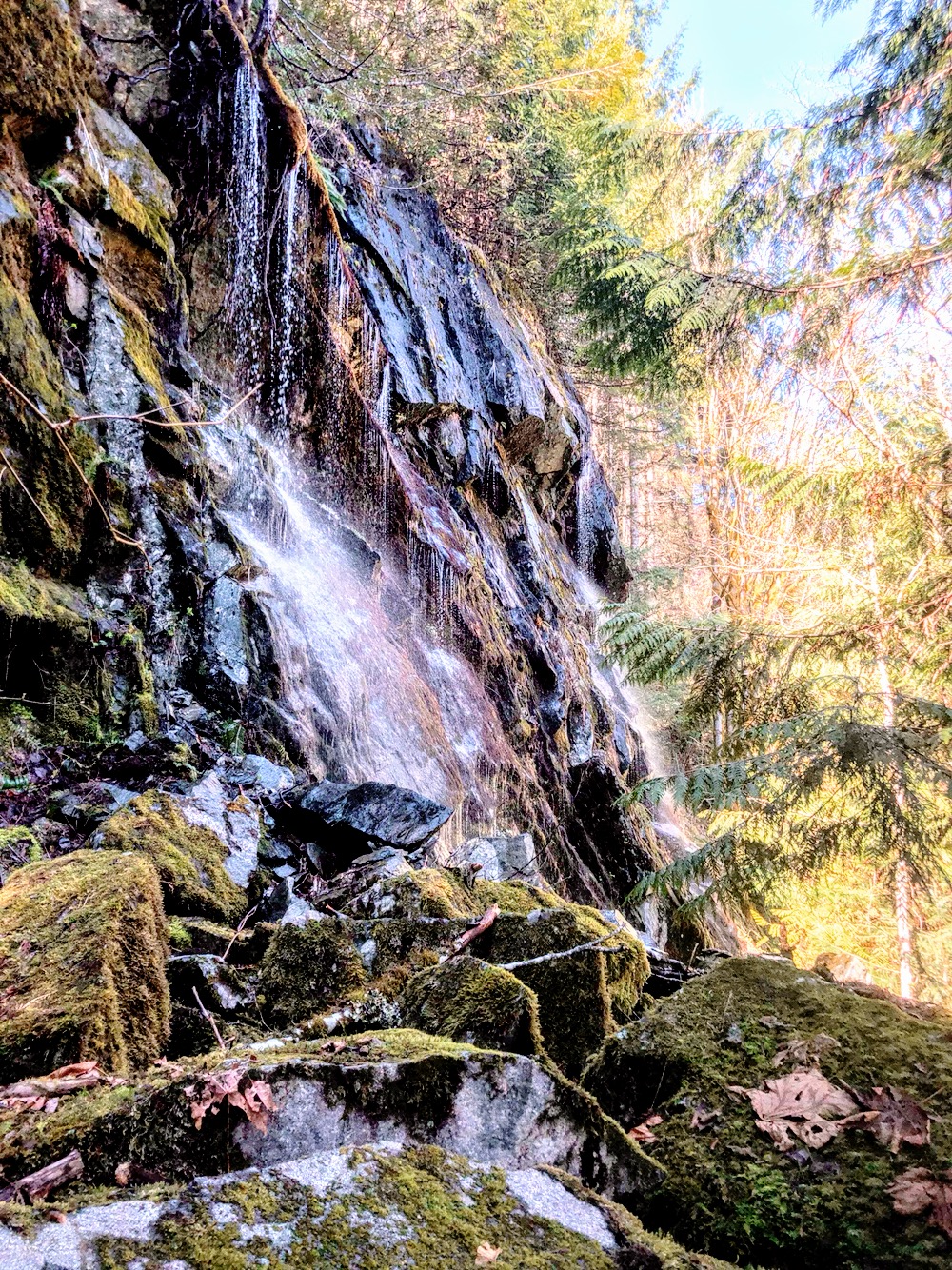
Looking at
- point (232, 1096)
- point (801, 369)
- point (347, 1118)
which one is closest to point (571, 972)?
point (347, 1118)

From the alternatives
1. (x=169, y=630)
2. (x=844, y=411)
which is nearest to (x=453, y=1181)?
(x=169, y=630)

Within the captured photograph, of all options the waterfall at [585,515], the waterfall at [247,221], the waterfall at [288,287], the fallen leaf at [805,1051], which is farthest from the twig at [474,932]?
the waterfall at [585,515]

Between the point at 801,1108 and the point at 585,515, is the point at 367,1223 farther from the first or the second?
the point at 585,515

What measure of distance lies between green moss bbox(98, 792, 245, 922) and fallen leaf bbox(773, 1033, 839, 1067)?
263 cm

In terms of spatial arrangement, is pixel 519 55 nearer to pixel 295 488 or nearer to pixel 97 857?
pixel 295 488

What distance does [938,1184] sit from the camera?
1613mm

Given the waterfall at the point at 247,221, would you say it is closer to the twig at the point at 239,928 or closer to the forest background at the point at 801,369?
the forest background at the point at 801,369

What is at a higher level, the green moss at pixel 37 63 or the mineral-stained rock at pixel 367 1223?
the green moss at pixel 37 63

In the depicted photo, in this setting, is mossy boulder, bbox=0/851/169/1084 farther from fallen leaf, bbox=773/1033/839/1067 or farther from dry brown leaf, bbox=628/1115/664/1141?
fallen leaf, bbox=773/1033/839/1067

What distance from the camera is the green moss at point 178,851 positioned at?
3383 millimetres

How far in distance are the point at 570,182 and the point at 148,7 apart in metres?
9.64

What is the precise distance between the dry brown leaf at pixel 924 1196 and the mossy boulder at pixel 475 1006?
3.52ft

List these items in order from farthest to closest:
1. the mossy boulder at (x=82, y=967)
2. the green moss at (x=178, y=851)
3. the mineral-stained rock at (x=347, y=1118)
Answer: the green moss at (x=178, y=851) → the mossy boulder at (x=82, y=967) → the mineral-stained rock at (x=347, y=1118)

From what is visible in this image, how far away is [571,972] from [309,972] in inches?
42.0
